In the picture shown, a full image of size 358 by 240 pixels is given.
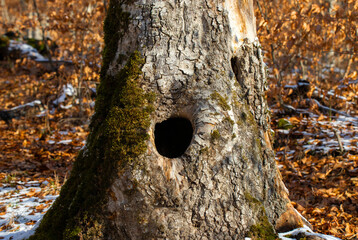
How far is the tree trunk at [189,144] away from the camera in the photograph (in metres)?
2.06

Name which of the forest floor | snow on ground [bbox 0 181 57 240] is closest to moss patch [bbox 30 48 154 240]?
snow on ground [bbox 0 181 57 240]

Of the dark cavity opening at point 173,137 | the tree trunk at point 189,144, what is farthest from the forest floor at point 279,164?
the dark cavity opening at point 173,137

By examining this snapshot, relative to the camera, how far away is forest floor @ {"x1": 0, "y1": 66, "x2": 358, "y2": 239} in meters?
3.43

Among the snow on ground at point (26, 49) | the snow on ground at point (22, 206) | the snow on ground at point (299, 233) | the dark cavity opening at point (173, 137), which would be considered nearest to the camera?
the snow on ground at point (299, 233)

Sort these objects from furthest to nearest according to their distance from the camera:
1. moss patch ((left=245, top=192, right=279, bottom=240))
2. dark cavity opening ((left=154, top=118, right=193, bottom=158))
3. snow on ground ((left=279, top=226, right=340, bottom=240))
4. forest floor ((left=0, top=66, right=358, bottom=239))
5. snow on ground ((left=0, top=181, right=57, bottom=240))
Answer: forest floor ((left=0, top=66, right=358, bottom=239))
snow on ground ((left=0, top=181, right=57, bottom=240))
dark cavity opening ((left=154, top=118, right=193, bottom=158))
snow on ground ((left=279, top=226, right=340, bottom=240))
moss patch ((left=245, top=192, right=279, bottom=240))

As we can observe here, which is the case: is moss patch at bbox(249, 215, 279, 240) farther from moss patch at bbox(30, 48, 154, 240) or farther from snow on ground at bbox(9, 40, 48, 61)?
snow on ground at bbox(9, 40, 48, 61)

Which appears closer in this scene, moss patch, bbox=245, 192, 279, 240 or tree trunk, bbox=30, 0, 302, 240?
tree trunk, bbox=30, 0, 302, 240

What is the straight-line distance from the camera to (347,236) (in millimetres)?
2988

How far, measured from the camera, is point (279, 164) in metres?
5.19

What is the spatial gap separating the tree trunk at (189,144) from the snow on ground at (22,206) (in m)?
0.69

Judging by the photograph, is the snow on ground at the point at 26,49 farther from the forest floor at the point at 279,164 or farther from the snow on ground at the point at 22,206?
the snow on ground at the point at 22,206

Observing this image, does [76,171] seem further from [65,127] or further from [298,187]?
[65,127]

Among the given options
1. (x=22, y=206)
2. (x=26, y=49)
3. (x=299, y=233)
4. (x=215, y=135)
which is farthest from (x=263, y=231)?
(x=26, y=49)

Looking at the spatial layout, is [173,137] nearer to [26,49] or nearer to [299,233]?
[299,233]
